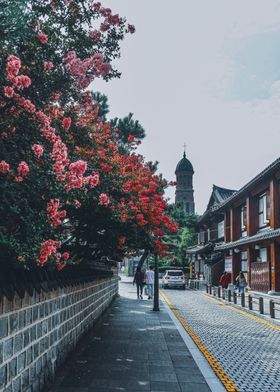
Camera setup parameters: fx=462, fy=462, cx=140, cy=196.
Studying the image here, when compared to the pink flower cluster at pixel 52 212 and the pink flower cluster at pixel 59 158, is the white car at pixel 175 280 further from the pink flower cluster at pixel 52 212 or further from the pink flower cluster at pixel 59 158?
the pink flower cluster at pixel 52 212

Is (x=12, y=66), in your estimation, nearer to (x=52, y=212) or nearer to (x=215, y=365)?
(x=52, y=212)

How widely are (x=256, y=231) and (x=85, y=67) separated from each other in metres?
23.4

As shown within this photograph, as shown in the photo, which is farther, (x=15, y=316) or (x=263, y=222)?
(x=263, y=222)

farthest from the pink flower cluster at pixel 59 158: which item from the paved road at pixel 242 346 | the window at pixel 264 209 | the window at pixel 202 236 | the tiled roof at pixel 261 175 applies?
the window at pixel 202 236

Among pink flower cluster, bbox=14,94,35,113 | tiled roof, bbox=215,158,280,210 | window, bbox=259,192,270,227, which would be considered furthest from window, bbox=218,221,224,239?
pink flower cluster, bbox=14,94,35,113

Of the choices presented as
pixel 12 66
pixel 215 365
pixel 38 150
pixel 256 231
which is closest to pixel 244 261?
pixel 256 231

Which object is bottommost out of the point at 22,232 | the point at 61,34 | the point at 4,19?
the point at 22,232

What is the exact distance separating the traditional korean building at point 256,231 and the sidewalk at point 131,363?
11477mm

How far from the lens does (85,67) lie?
8047 millimetres

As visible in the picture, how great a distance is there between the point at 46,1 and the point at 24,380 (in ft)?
20.9

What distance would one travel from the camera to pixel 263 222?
1106 inches

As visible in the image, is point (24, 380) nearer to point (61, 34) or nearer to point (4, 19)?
point (4, 19)

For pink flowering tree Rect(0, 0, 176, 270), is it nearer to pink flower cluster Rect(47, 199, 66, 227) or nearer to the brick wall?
pink flower cluster Rect(47, 199, 66, 227)

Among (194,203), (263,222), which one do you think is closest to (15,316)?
(263,222)
